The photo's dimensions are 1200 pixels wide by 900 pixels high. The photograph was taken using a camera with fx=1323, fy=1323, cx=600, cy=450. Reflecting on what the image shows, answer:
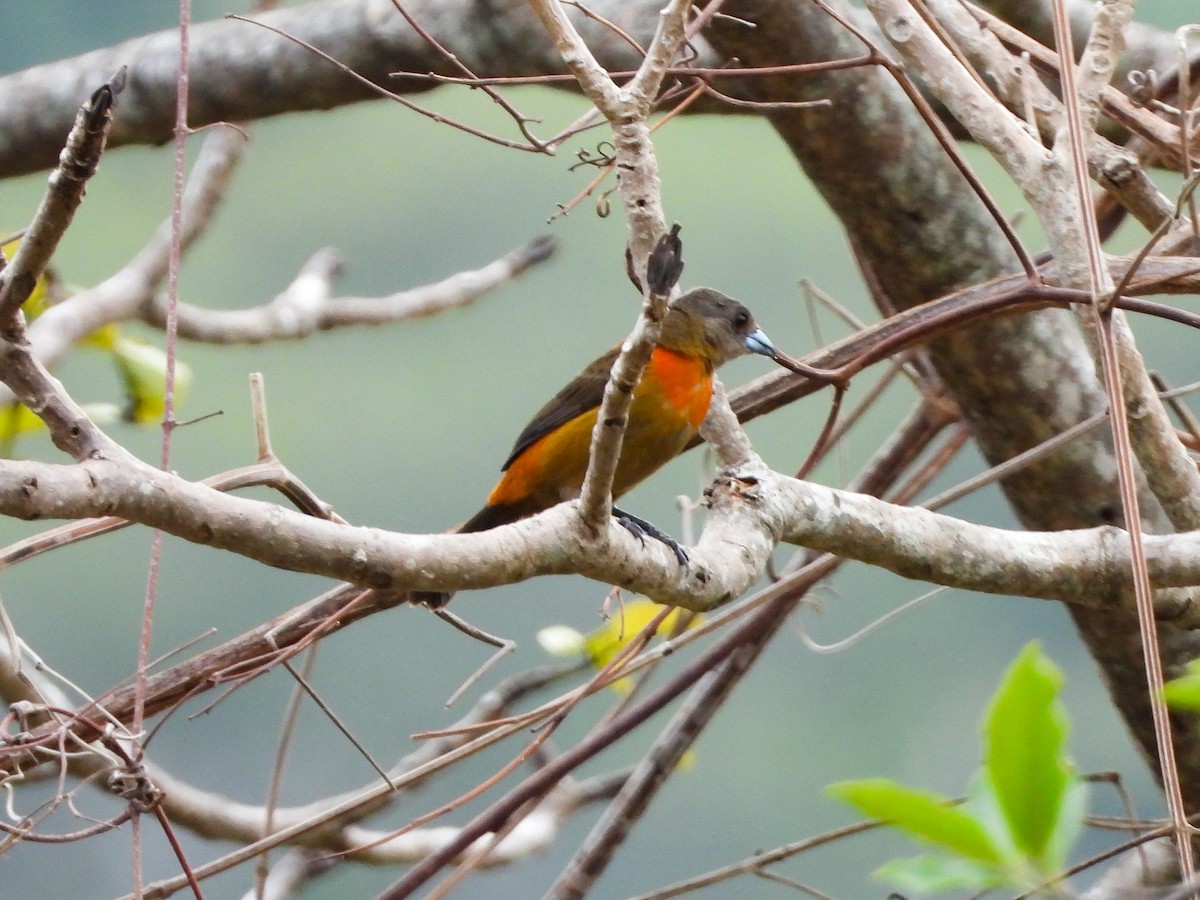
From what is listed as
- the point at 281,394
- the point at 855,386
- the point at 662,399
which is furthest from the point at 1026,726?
the point at 281,394

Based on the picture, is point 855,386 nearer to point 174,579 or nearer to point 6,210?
point 174,579

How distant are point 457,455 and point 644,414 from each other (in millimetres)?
2215

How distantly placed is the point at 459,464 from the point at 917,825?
413cm

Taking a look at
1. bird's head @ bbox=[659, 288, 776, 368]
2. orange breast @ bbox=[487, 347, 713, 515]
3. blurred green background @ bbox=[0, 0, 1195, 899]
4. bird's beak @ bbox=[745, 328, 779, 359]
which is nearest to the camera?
orange breast @ bbox=[487, 347, 713, 515]

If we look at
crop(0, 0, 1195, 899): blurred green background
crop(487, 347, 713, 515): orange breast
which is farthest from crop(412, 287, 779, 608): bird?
crop(0, 0, 1195, 899): blurred green background

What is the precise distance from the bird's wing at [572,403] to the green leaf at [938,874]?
6.62 ft

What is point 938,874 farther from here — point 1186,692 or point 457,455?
point 457,455

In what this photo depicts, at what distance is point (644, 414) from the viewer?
8.07 feet

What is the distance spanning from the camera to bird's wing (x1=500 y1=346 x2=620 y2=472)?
261 centimetres

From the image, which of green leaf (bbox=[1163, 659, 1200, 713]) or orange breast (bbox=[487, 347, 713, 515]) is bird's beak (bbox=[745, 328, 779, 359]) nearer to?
orange breast (bbox=[487, 347, 713, 515])

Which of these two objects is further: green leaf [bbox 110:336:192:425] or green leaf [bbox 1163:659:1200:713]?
green leaf [bbox 110:336:192:425]

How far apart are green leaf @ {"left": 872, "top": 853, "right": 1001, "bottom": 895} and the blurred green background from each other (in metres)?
3.92

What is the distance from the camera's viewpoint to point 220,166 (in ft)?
9.95

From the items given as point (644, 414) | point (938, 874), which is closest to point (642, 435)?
point (644, 414)
